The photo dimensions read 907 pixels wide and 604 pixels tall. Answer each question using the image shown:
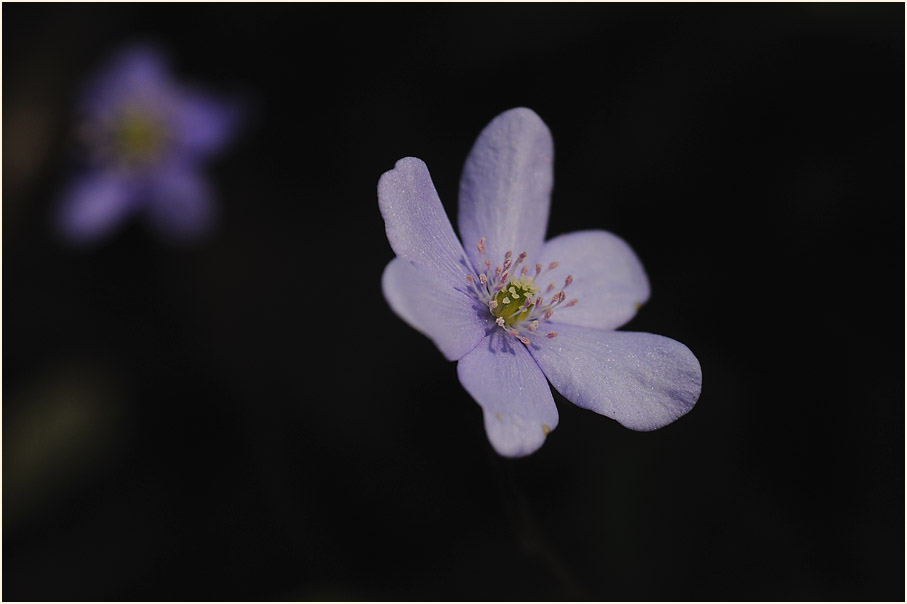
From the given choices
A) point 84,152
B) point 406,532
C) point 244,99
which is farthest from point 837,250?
point 84,152

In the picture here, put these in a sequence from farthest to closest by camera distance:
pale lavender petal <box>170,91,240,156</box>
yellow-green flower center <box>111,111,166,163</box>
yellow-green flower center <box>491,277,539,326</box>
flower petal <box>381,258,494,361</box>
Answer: yellow-green flower center <box>111,111,166,163</box>, pale lavender petal <box>170,91,240,156</box>, yellow-green flower center <box>491,277,539,326</box>, flower petal <box>381,258,494,361</box>

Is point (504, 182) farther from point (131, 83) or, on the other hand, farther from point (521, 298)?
point (131, 83)

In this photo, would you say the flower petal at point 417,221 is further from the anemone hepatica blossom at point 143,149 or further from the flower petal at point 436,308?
the anemone hepatica blossom at point 143,149

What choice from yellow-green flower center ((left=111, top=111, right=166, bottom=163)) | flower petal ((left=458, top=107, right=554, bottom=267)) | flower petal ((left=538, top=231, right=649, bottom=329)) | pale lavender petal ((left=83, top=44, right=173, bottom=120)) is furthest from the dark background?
flower petal ((left=458, top=107, right=554, bottom=267))

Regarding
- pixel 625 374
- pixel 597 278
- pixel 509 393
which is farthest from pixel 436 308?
pixel 597 278

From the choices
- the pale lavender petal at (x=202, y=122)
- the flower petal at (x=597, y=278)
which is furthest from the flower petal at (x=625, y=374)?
the pale lavender petal at (x=202, y=122)

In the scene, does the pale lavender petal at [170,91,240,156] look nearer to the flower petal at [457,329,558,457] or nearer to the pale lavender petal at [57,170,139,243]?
the pale lavender petal at [57,170,139,243]
